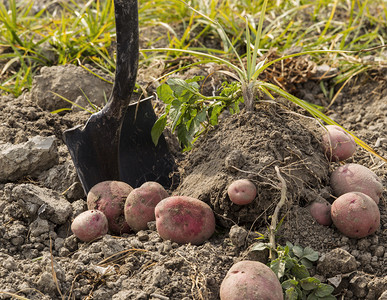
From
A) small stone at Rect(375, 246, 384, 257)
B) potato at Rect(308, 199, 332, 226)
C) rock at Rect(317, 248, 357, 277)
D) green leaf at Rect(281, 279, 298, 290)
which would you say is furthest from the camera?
potato at Rect(308, 199, 332, 226)

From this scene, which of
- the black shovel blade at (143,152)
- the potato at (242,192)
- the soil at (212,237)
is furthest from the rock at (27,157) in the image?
the potato at (242,192)

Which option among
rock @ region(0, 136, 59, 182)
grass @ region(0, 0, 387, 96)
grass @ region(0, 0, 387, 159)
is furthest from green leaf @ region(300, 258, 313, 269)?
grass @ region(0, 0, 387, 96)

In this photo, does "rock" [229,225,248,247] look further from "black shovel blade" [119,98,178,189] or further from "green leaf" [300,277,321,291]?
"black shovel blade" [119,98,178,189]

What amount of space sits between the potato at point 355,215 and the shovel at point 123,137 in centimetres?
97

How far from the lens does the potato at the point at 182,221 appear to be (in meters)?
2.16

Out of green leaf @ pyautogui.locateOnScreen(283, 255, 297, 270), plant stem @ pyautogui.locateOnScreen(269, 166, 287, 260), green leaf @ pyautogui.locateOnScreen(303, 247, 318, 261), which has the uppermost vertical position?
plant stem @ pyautogui.locateOnScreen(269, 166, 287, 260)

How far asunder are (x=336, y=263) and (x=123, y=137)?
132 centimetres

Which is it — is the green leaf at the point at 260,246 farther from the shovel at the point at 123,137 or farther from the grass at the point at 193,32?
the grass at the point at 193,32

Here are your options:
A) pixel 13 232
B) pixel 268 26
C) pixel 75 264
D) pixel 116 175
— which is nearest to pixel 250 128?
pixel 116 175

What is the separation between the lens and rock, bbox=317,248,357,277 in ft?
6.61

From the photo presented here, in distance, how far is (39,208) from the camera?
2.45 meters

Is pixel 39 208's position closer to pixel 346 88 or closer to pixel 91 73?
pixel 91 73

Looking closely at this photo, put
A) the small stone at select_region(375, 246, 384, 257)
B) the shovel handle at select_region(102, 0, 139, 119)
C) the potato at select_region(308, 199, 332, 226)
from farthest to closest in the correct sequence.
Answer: the shovel handle at select_region(102, 0, 139, 119)
the potato at select_region(308, 199, 332, 226)
the small stone at select_region(375, 246, 384, 257)

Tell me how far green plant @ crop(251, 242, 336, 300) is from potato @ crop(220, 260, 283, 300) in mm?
65
